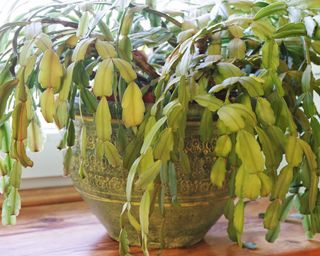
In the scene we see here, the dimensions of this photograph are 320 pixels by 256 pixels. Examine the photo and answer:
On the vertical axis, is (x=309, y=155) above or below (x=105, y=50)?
below

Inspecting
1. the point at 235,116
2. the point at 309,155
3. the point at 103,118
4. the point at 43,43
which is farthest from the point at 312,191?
the point at 43,43

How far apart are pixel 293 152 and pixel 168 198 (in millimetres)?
215

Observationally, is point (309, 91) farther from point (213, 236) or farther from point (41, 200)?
point (41, 200)

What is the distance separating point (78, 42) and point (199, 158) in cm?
23

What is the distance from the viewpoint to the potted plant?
1.88 ft

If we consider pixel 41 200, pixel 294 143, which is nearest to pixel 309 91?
pixel 294 143

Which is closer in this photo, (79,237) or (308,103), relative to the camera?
(308,103)

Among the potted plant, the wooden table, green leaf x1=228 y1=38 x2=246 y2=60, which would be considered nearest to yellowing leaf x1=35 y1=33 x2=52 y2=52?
the potted plant

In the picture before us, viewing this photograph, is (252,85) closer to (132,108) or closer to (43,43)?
(132,108)

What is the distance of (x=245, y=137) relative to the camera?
1.77ft

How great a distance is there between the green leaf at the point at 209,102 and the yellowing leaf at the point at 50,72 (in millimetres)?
165

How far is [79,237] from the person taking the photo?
0.86m

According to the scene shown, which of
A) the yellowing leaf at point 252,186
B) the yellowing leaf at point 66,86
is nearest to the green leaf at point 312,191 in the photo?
the yellowing leaf at point 252,186

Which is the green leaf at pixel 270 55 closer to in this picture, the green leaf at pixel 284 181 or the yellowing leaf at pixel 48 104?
the green leaf at pixel 284 181
